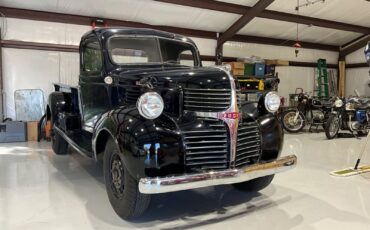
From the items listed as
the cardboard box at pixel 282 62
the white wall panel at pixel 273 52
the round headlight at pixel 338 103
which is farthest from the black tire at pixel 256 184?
the cardboard box at pixel 282 62

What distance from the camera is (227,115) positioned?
2520 millimetres

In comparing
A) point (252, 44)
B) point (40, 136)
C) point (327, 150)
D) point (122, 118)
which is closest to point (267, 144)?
point (122, 118)

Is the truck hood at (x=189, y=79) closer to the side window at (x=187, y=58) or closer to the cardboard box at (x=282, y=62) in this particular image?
the side window at (x=187, y=58)

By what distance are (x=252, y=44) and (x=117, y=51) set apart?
831 cm

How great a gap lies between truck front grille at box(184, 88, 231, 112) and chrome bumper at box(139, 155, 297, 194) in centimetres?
52

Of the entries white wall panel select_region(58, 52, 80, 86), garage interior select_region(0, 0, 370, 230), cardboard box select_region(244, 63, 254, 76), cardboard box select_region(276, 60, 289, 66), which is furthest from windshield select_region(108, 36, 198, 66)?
cardboard box select_region(276, 60, 289, 66)

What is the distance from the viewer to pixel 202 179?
88.0 inches

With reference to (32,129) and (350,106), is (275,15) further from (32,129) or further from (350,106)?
(32,129)

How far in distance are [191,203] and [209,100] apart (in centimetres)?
105

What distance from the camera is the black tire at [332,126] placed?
22.8 feet

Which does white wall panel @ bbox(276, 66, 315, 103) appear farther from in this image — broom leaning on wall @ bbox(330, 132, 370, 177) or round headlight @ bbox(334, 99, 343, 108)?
broom leaning on wall @ bbox(330, 132, 370, 177)

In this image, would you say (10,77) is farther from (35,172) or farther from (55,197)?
(55,197)

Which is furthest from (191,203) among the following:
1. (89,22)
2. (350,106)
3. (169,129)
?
(89,22)

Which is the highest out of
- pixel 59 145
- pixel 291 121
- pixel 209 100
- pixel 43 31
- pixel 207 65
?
pixel 43 31
